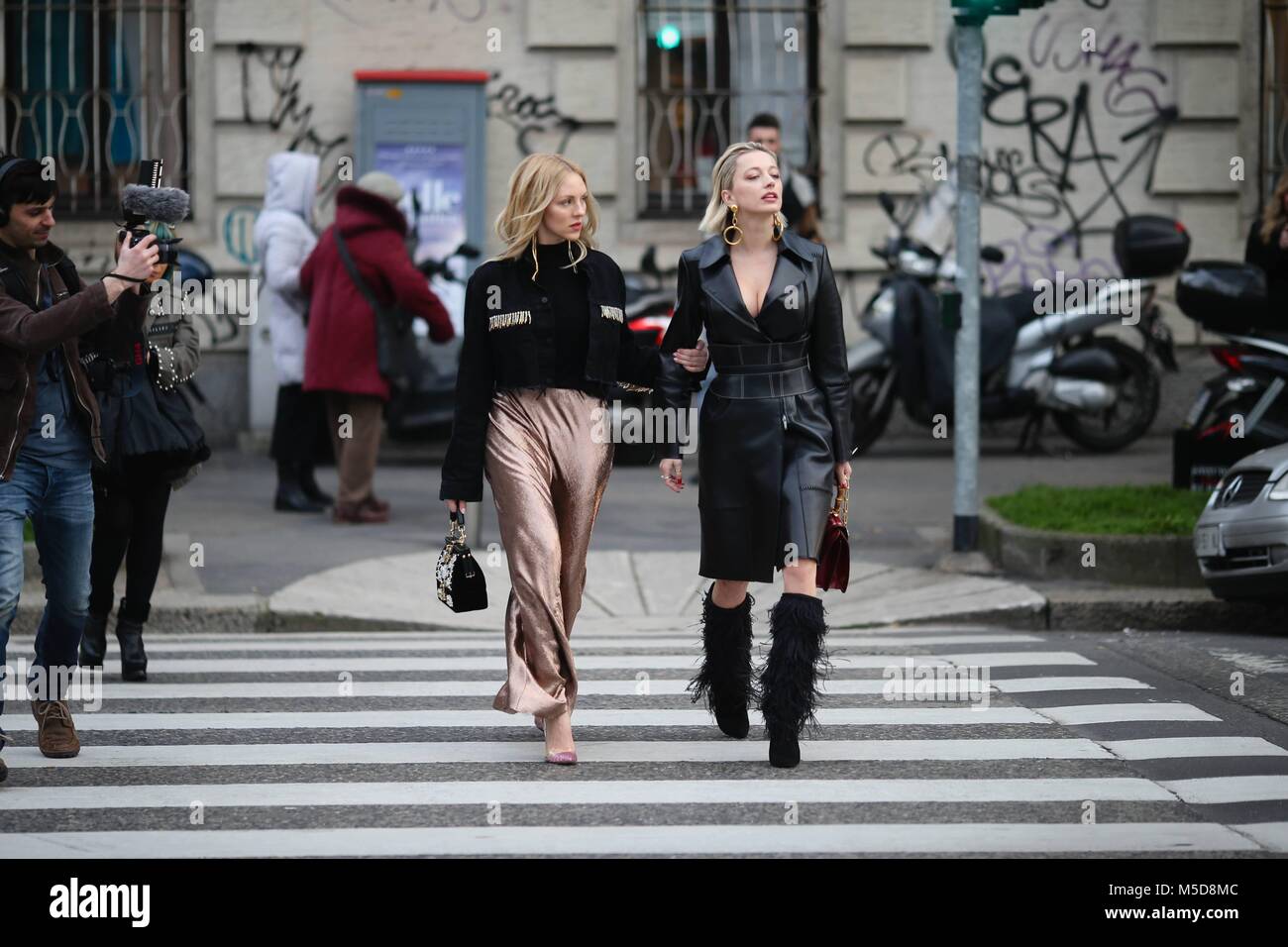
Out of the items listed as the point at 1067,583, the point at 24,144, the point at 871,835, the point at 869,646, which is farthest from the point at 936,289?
the point at 871,835

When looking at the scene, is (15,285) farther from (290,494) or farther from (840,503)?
(290,494)

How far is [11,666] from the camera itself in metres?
8.64

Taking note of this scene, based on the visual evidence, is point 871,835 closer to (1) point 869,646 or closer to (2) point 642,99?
(1) point 869,646

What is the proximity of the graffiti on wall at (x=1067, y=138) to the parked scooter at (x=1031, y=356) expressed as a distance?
35.6 inches

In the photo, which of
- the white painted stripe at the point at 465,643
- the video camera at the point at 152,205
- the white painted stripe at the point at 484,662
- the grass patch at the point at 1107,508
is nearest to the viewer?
the video camera at the point at 152,205

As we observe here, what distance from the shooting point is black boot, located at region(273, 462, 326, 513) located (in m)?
12.4

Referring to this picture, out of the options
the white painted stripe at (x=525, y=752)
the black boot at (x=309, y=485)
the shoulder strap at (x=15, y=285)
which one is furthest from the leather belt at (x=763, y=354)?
the black boot at (x=309, y=485)

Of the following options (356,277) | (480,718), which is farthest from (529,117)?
(480,718)

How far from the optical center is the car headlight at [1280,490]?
28.9ft

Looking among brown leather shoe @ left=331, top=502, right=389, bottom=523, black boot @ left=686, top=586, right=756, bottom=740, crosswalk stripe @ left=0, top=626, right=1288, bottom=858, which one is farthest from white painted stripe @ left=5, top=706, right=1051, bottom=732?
brown leather shoe @ left=331, top=502, right=389, bottom=523

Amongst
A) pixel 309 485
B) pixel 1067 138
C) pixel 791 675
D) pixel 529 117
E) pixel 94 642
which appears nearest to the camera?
pixel 791 675

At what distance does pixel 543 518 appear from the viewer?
260 inches

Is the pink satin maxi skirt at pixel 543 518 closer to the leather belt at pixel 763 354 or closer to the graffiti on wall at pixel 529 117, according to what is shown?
the leather belt at pixel 763 354

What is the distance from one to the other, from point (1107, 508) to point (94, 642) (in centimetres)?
528
